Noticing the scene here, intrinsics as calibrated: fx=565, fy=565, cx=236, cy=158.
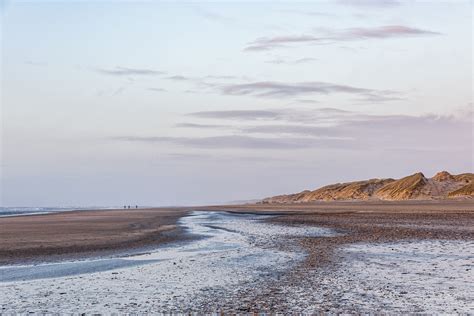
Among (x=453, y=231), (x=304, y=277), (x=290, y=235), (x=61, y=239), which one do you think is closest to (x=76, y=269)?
(x=304, y=277)

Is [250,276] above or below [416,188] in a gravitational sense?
below

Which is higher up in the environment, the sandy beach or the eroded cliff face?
the eroded cliff face

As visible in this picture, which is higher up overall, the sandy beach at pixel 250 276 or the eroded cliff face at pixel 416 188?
the eroded cliff face at pixel 416 188

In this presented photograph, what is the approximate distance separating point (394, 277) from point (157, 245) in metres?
15.9

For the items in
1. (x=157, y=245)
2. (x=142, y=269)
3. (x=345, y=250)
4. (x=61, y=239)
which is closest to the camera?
(x=142, y=269)

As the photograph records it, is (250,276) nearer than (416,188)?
Yes

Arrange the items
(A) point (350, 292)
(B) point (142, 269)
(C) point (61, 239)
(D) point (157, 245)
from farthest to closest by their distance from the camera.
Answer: (C) point (61, 239) < (D) point (157, 245) < (B) point (142, 269) < (A) point (350, 292)

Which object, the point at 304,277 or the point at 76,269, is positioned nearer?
the point at 304,277

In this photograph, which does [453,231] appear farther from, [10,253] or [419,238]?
[10,253]

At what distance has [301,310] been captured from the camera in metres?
13.5

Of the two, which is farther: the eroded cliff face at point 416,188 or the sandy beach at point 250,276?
the eroded cliff face at point 416,188

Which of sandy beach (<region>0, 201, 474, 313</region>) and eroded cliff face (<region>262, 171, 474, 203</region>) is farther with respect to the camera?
eroded cliff face (<region>262, 171, 474, 203</region>)

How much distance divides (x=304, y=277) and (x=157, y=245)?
14.3 meters

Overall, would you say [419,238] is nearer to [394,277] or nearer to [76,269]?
[394,277]
